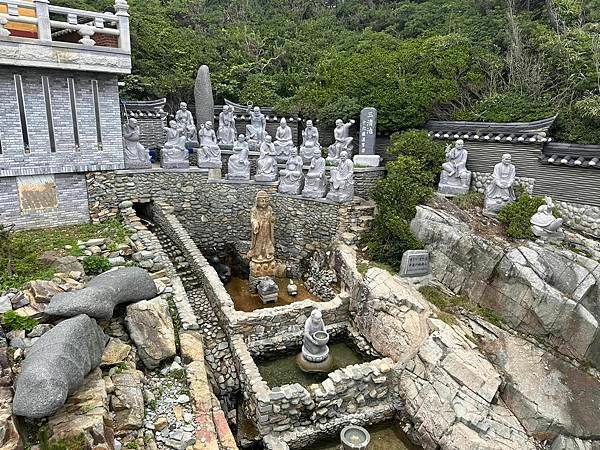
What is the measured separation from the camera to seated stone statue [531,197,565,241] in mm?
9602

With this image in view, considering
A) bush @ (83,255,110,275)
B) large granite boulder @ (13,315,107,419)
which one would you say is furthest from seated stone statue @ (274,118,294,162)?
large granite boulder @ (13,315,107,419)

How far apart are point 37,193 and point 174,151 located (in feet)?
15.0

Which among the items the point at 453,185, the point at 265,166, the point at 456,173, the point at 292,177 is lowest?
the point at 453,185

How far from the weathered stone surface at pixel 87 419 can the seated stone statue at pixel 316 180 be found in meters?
9.31

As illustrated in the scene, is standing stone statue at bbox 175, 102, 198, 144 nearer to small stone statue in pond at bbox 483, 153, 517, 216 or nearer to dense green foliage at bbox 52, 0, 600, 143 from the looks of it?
dense green foliage at bbox 52, 0, 600, 143

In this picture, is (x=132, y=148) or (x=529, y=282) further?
(x=132, y=148)

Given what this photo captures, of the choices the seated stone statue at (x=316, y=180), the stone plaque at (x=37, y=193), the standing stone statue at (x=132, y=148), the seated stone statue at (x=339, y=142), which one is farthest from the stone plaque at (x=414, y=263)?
Answer: the stone plaque at (x=37, y=193)

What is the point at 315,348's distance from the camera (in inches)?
372

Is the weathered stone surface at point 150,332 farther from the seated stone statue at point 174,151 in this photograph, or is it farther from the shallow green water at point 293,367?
the seated stone statue at point 174,151

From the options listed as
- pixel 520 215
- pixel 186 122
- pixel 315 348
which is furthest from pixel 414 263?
pixel 186 122

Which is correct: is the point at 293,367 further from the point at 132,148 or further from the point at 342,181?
the point at 132,148

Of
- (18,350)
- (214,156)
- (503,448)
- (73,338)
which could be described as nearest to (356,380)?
(503,448)

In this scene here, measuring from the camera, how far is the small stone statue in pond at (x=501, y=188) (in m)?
11.0

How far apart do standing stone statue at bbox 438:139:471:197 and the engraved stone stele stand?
251 inches
